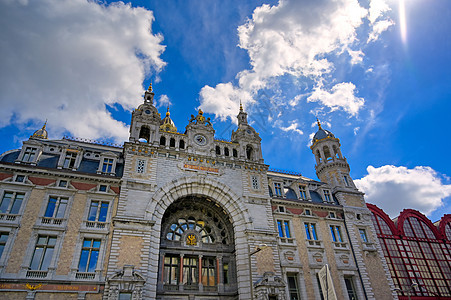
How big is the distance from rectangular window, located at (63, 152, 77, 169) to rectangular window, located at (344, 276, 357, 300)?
109ft

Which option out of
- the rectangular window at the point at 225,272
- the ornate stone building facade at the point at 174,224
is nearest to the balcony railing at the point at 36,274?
the ornate stone building facade at the point at 174,224

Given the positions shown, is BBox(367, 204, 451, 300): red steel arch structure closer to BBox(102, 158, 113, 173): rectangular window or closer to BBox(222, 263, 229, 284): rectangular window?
BBox(222, 263, 229, 284): rectangular window

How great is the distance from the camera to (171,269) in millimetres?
31438

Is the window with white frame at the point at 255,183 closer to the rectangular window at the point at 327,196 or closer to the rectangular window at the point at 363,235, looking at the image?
the rectangular window at the point at 327,196

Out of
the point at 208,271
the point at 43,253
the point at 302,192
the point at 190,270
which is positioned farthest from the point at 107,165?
the point at 302,192

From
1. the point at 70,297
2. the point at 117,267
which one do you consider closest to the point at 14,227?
the point at 70,297

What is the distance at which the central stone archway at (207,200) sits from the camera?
95.0 ft

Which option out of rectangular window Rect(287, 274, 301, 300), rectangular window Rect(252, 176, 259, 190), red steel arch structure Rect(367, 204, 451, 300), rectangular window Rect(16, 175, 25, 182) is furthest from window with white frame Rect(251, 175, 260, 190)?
rectangular window Rect(16, 175, 25, 182)

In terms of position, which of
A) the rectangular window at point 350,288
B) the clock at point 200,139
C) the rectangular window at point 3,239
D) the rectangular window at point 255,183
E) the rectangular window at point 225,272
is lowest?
the rectangular window at point 350,288

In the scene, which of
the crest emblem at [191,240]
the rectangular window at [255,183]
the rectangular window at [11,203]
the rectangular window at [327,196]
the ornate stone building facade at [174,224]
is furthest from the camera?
the rectangular window at [327,196]

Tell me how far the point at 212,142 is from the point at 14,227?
21796mm

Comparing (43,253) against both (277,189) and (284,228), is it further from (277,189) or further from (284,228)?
(277,189)

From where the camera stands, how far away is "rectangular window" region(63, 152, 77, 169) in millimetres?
31247

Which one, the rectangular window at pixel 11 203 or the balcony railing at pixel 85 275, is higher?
the rectangular window at pixel 11 203
